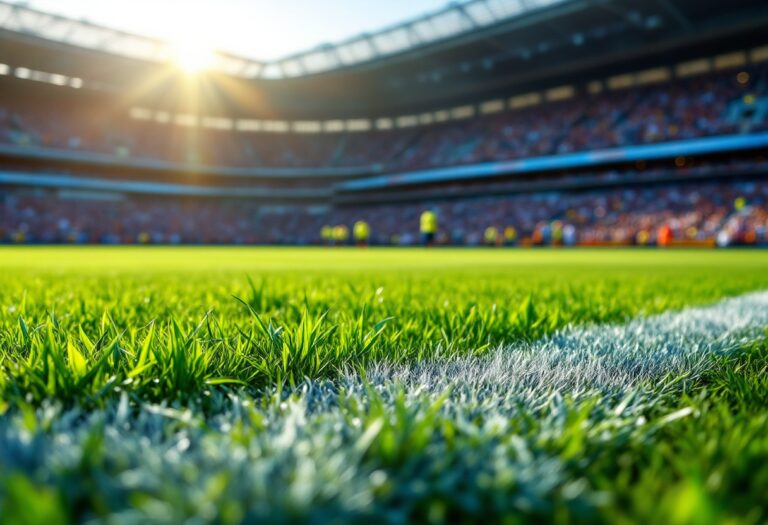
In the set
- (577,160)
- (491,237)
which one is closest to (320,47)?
(491,237)

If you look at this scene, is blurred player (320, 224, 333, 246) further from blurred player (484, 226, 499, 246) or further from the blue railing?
blurred player (484, 226, 499, 246)

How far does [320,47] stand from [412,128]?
599 inches

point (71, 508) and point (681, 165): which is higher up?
point (681, 165)

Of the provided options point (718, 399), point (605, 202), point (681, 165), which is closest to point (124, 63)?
point (605, 202)

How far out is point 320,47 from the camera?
Result: 39219 millimetres

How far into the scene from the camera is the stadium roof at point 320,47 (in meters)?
31.5

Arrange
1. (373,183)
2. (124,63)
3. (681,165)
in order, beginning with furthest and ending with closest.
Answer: (373,183) → (124,63) → (681,165)

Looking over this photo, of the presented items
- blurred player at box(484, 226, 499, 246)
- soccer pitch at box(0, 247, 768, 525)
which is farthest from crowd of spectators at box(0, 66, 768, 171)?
soccer pitch at box(0, 247, 768, 525)

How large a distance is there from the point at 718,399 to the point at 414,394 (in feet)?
2.34

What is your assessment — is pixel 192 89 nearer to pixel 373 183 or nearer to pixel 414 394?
pixel 373 183

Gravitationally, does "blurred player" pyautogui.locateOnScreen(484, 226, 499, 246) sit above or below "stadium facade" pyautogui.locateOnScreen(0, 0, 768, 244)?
below

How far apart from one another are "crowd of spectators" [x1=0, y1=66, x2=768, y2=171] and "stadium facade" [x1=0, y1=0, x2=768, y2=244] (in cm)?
16

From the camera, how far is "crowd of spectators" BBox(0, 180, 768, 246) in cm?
3012

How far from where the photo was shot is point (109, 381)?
1126 mm
